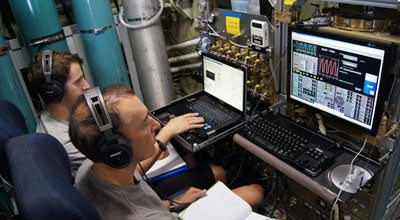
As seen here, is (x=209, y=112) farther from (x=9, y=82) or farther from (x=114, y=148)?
(x=9, y=82)

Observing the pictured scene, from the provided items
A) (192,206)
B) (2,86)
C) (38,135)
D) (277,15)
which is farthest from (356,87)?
(2,86)

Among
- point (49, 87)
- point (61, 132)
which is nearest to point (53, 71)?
point (49, 87)

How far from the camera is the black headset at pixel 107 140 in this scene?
819 millimetres

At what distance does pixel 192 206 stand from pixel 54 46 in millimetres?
1390

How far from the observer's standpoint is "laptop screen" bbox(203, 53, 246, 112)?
155 cm

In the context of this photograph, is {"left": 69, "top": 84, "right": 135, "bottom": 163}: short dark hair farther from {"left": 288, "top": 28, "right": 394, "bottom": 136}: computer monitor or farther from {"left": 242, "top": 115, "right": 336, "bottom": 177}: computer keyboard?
{"left": 288, "top": 28, "right": 394, "bottom": 136}: computer monitor

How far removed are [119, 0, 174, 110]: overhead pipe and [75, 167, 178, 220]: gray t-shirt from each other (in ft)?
4.12

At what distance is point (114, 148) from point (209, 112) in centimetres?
91

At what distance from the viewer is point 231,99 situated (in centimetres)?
165

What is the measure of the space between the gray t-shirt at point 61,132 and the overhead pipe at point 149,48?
0.81 metres

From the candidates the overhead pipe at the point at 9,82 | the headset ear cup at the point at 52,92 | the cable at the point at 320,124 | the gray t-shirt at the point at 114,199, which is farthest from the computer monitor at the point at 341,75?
the overhead pipe at the point at 9,82

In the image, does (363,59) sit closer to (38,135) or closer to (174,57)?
(38,135)

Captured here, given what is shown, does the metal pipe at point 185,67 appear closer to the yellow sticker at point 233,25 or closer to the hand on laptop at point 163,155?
the yellow sticker at point 233,25

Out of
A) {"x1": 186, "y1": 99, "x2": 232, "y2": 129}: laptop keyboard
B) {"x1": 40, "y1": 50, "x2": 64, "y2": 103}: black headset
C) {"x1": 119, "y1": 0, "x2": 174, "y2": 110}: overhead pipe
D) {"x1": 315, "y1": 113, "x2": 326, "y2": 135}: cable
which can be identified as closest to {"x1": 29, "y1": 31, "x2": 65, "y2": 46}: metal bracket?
{"x1": 119, "y1": 0, "x2": 174, "y2": 110}: overhead pipe
